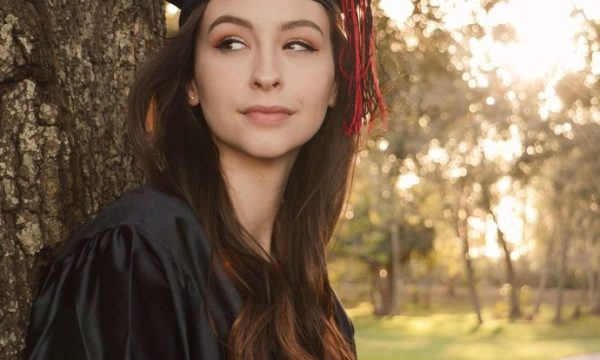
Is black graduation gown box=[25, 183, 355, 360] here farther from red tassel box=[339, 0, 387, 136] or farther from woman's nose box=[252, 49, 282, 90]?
red tassel box=[339, 0, 387, 136]

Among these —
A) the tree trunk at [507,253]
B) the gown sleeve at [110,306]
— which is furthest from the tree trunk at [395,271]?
the gown sleeve at [110,306]

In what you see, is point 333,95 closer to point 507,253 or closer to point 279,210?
point 279,210

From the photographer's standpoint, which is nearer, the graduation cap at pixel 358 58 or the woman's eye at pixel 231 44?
the woman's eye at pixel 231 44

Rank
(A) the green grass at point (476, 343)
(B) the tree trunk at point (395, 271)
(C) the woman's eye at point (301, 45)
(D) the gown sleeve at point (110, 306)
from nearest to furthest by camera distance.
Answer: (D) the gown sleeve at point (110, 306) < (C) the woman's eye at point (301, 45) < (A) the green grass at point (476, 343) < (B) the tree trunk at point (395, 271)

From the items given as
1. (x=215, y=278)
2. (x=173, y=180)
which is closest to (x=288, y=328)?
(x=215, y=278)

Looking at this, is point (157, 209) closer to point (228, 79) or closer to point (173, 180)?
point (173, 180)

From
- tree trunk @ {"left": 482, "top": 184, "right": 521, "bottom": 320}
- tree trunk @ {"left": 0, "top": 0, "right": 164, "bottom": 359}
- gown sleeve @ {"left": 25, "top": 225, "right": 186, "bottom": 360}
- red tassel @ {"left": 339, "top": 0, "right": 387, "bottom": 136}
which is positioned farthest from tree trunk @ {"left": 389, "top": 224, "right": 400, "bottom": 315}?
gown sleeve @ {"left": 25, "top": 225, "right": 186, "bottom": 360}

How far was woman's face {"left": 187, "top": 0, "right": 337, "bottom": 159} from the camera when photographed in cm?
247

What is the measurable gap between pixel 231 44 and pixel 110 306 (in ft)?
2.68

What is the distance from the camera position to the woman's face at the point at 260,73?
2.47m

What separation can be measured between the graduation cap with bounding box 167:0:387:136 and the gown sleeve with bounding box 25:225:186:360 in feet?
2.53

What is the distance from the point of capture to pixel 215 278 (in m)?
2.33

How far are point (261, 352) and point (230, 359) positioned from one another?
0.12 meters

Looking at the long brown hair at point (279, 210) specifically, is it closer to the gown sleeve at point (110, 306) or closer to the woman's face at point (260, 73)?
the woman's face at point (260, 73)
